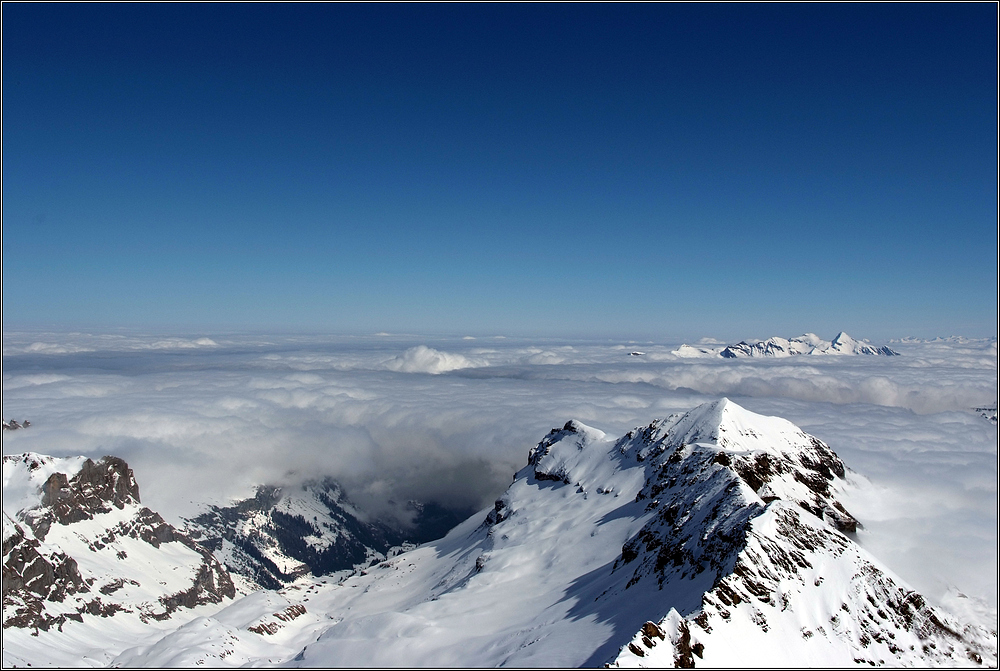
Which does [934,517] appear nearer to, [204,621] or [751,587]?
A: [751,587]

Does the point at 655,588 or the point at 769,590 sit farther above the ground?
the point at 769,590

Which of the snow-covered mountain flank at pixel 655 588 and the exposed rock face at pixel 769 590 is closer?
the exposed rock face at pixel 769 590

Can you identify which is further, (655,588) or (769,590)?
(655,588)

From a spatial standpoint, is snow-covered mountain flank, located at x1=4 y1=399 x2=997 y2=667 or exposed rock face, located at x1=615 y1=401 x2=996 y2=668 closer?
exposed rock face, located at x1=615 y1=401 x2=996 y2=668

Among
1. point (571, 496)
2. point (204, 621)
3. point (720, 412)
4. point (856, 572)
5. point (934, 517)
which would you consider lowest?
point (204, 621)

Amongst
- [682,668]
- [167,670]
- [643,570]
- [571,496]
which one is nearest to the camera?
[682,668]

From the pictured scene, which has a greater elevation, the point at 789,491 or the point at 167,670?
the point at 789,491

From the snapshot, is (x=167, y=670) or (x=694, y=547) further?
(x=167, y=670)

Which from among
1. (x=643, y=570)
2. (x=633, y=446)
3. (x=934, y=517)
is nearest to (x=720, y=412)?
(x=633, y=446)
